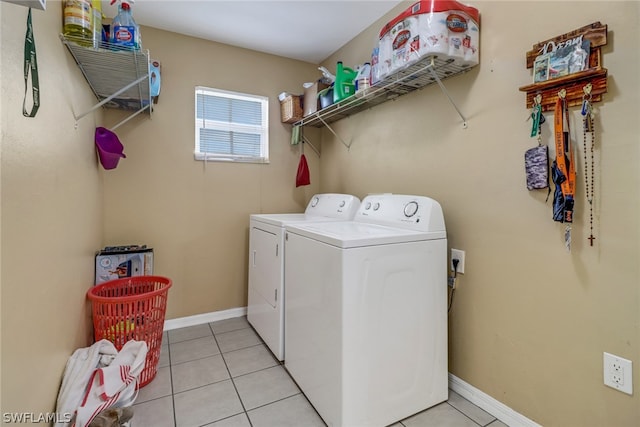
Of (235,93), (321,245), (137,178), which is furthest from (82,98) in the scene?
(321,245)

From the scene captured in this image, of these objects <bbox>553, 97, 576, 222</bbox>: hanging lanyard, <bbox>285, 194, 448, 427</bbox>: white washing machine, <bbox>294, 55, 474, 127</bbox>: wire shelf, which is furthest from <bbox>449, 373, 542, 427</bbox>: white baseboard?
<bbox>294, 55, 474, 127</bbox>: wire shelf

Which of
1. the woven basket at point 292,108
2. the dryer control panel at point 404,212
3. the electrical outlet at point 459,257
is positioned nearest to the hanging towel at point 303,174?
the woven basket at point 292,108

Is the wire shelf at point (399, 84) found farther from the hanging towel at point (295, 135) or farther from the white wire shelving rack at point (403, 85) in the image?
the hanging towel at point (295, 135)

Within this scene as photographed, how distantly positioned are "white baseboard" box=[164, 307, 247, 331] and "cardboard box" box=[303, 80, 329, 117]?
6.24ft

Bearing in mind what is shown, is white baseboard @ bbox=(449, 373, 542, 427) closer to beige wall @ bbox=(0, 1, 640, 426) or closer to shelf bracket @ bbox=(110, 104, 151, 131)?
beige wall @ bbox=(0, 1, 640, 426)

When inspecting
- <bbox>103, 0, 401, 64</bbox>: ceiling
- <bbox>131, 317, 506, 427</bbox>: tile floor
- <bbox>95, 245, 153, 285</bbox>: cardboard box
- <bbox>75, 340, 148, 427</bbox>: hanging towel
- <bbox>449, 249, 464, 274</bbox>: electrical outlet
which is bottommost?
<bbox>131, 317, 506, 427</bbox>: tile floor

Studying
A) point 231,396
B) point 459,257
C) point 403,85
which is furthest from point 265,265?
point 403,85

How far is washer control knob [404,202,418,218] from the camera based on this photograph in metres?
1.66

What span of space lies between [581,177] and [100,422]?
2176 millimetres

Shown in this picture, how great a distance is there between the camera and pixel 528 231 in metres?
1.37

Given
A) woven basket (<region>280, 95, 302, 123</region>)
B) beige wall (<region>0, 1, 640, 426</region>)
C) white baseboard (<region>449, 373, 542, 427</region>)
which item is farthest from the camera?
woven basket (<region>280, 95, 302, 123</region>)

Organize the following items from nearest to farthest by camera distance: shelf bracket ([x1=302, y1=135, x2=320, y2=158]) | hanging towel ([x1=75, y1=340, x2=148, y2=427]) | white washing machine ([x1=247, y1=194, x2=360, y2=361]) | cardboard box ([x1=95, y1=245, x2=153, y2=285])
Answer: hanging towel ([x1=75, y1=340, x2=148, y2=427]), white washing machine ([x1=247, y1=194, x2=360, y2=361]), cardboard box ([x1=95, y1=245, x2=153, y2=285]), shelf bracket ([x1=302, y1=135, x2=320, y2=158])

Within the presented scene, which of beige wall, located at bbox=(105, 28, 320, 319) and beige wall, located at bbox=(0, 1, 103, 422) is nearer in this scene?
beige wall, located at bbox=(0, 1, 103, 422)

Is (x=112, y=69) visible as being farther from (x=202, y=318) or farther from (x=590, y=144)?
(x=590, y=144)
